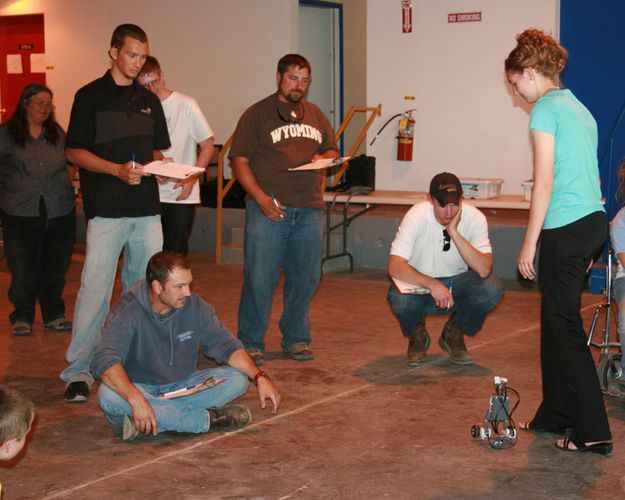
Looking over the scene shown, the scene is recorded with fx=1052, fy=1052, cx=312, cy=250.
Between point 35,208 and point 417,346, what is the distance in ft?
9.80

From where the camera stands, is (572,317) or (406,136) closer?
(572,317)

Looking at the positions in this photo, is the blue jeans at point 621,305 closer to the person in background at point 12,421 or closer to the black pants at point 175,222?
the black pants at point 175,222

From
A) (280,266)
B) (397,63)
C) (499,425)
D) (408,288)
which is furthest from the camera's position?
(397,63)

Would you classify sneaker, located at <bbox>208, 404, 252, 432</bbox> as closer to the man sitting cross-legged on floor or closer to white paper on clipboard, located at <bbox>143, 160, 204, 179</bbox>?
A: the man sitting cross-legged on floor

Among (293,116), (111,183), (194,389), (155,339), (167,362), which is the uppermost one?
(293,116)

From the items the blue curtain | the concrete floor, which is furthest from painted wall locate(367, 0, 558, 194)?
the concrete floor

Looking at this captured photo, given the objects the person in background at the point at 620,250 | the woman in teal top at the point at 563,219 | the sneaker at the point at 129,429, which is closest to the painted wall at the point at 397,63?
the person in background at the point at 620,250

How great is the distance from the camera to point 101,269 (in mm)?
5832

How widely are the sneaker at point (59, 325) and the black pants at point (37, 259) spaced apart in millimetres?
43

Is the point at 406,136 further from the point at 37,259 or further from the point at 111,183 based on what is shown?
the point at 111,183

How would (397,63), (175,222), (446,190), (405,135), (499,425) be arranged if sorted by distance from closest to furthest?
(499,425) < (446,190) < (175,222) < (405,135) < (397,63)

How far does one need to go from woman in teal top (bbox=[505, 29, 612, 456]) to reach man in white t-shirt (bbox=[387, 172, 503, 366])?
1.48 metres

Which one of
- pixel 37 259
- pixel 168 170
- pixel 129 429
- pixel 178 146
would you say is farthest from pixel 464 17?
pixel 129 429

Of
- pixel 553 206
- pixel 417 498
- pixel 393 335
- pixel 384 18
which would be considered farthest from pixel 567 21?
pixel 417 498
